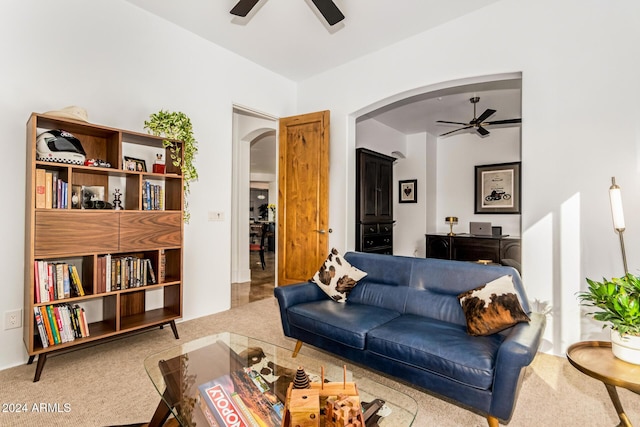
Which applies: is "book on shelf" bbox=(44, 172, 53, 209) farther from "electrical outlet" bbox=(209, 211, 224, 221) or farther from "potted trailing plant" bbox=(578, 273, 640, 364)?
"potted trailing plant" bbox=(578, 273, 640, 364)

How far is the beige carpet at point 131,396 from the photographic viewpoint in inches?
71.6

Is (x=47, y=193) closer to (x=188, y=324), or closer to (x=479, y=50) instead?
(x=188, y=324)

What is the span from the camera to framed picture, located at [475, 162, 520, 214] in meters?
5.75

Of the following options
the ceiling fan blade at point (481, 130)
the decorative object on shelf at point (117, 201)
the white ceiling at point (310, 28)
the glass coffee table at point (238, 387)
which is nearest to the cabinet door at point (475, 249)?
the ceiling fan blade at point (481, 130)

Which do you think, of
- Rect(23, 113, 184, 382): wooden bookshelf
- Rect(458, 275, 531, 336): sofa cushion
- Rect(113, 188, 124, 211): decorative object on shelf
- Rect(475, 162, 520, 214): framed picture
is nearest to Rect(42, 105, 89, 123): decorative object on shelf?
Rect(23, 113, 184, 382): wooden bookshelf

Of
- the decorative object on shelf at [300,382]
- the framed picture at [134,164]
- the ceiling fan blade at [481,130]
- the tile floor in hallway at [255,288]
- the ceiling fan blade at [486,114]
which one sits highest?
the ceiling fan blade at [486,114]

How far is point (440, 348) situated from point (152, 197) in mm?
2608

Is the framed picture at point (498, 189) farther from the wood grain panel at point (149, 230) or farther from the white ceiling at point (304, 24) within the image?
the wood grain panel at point (149, 230)

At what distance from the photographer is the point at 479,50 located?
3100 mm

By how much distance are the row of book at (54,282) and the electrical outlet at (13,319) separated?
44 cm

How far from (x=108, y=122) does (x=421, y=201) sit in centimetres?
522

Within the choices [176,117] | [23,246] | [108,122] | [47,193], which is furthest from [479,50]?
[23,246]

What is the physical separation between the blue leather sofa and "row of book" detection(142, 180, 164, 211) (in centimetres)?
136

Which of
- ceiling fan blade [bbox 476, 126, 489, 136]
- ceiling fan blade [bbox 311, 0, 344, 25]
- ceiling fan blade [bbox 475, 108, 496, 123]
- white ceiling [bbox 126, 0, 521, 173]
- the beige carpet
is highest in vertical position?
white ceiling [bbox 126, 0, 521, 173]
